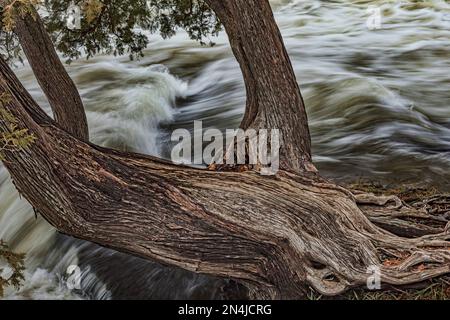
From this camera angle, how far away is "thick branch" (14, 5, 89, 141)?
5.80 m

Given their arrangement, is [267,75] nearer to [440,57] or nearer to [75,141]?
[75,141]

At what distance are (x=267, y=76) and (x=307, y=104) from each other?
5.42m

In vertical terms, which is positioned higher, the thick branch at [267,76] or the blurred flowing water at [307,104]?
the thick branch at [267,76]


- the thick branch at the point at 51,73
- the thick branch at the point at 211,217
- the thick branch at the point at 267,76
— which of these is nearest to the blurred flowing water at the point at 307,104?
the thick branch at the point at 211,217

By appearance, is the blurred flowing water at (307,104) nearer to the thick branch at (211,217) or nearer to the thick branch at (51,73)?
the thick branch at (211,217)

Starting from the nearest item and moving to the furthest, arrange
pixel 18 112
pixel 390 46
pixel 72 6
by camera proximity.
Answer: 1. pixel 18 112
2. pixel 72 6
3. pixel 390 46

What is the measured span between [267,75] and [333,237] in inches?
51.8

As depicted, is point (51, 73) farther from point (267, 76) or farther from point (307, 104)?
point (307, 104)

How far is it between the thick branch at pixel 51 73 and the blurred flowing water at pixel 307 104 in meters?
1.46

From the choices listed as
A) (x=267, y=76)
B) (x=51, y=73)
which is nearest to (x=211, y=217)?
(x=267, y=76)

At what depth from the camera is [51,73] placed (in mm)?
6070

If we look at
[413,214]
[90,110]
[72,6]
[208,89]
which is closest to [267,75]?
[413,214]

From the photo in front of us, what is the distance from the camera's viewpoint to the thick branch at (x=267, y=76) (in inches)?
181

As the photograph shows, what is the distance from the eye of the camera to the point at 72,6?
22.1ft
